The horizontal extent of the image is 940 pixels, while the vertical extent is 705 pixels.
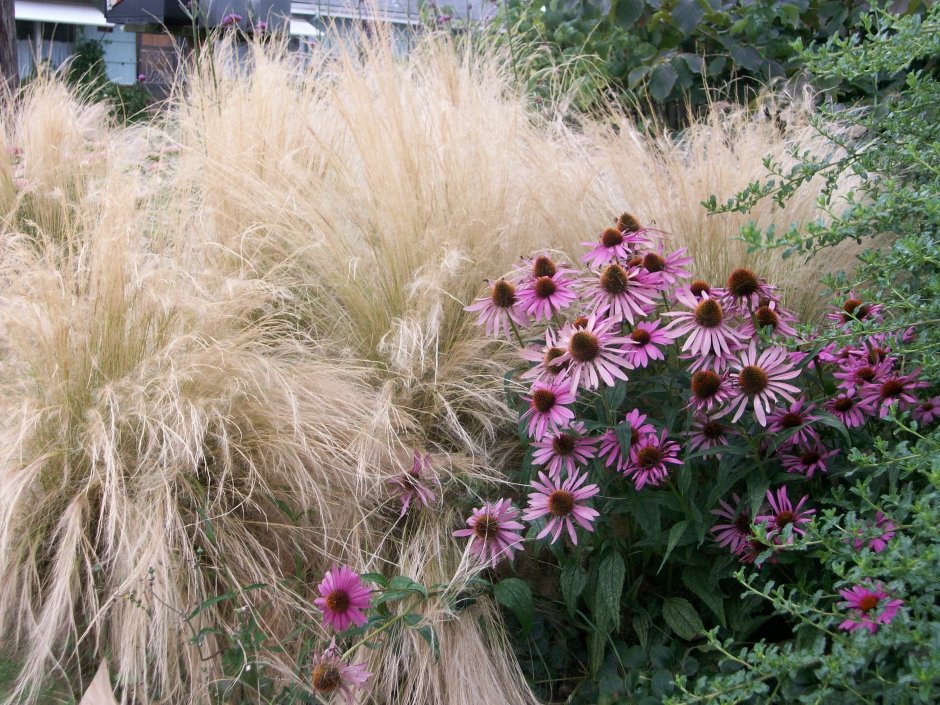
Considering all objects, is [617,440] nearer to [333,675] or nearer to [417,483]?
[417,483]

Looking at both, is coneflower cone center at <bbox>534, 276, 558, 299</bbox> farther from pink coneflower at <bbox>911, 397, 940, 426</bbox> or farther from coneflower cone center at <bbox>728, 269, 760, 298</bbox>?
pink coneflower at <bbox>911, 397, 940, 426</bbox>

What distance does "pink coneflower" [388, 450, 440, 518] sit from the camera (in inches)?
70.1

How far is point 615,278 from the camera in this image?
5.38 feet

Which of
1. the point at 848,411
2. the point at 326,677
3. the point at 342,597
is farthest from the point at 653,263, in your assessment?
the point at 326,677

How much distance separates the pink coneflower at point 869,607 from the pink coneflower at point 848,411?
0.39 meters

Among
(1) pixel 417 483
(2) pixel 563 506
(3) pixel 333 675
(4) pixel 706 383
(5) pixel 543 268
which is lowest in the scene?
(3) pixel 333 675

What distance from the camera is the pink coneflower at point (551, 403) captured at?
5.01ft

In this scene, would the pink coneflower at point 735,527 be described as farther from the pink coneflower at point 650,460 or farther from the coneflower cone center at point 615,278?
the coneflower cone center at point 615,278

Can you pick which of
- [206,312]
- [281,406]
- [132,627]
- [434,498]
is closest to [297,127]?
[206,312]

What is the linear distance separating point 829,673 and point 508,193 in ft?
4.97

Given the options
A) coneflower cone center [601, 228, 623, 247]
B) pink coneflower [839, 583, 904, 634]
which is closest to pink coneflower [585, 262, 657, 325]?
coneflower cone center [601, 228, 623, 247]

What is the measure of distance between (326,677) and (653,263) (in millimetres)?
916

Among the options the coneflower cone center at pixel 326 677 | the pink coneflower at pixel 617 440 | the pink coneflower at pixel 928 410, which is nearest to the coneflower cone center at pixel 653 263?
the pink coneflower at pixel 617 440

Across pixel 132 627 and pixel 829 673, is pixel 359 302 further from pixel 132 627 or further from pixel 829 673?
pixel 829 673
